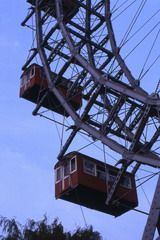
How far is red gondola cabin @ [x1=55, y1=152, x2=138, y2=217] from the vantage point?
964 inches

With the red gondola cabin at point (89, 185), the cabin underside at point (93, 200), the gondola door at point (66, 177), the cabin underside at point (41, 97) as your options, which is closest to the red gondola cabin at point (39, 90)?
the cabin underside at point (41, 97)

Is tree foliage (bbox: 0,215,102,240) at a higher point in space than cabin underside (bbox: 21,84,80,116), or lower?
lower

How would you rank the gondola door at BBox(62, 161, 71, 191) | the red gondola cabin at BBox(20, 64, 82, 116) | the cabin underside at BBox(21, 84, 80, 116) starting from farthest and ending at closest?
the red gondola cabin at BBox(20, 64, 82, 116) < the cabin underside at BBox(21, 84, 80, 116) < the gondola door at BBox(62, 161, 71, 191)

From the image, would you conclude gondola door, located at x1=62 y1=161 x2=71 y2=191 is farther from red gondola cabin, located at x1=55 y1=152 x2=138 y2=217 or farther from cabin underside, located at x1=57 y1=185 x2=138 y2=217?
cabin underside, located at x1=57 y1=185 x2=138 y2=217

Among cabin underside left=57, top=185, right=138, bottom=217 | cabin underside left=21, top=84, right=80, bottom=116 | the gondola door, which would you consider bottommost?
cabin underside left=57, top=185, right=138, bottom=217

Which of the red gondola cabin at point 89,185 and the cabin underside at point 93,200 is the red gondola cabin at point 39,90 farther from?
the cabin underside at point 93,200

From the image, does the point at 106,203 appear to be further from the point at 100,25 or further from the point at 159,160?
the point at 100,25

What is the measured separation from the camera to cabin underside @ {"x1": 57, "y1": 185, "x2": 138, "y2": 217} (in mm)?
24531

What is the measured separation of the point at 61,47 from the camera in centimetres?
2900

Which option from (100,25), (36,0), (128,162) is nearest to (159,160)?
(128,162)

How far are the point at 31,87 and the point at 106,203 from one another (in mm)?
8725

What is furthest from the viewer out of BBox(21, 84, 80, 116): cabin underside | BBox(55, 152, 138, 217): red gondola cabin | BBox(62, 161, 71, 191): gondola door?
BBox(21, 84, 80, 116): cabin underside

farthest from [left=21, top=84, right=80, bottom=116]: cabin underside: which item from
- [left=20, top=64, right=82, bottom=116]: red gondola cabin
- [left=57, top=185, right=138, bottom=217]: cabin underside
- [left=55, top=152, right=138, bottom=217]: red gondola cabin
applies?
[left=57, top=185, right=138, bottom=217]: cabin underside

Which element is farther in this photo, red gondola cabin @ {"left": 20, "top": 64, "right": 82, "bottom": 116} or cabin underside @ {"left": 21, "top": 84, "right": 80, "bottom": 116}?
red gondola cabin @ {"left": 20, "top": 64, "right": 82, "bottom": 116}
